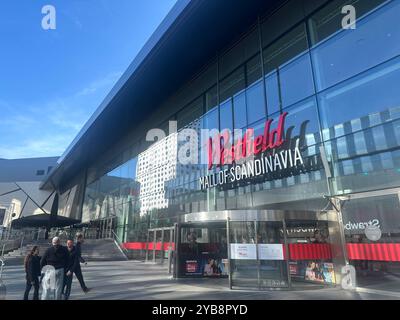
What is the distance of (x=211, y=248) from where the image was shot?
13672 mm

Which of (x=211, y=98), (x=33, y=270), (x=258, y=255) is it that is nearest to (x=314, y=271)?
(x=258, y=255)

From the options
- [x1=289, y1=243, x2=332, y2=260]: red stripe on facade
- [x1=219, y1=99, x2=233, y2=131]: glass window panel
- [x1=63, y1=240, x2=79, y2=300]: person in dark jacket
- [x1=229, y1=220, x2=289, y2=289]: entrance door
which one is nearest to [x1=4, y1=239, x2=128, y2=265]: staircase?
[x1=219, y1=99, x2=233, y2=131]: glass window panel

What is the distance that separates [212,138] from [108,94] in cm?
1048

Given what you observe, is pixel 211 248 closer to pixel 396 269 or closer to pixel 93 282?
pixel 93 282

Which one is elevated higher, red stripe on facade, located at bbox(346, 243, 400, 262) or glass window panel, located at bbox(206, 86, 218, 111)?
glass window panel, located at bbox(206, 86, 218, 111)

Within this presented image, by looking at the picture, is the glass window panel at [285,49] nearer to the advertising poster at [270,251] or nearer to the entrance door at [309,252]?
the entrance door at [309,252]

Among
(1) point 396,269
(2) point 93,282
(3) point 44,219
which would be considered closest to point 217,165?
(2) point 93,282

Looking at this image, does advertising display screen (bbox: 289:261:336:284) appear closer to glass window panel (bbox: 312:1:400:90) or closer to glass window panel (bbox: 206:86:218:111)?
glass window panel (bbox: 312:1:400:90)

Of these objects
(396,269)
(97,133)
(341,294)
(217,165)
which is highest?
(97,133)

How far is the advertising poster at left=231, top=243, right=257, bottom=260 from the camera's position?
10.2 meters

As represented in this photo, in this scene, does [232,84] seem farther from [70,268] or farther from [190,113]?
[70,268]

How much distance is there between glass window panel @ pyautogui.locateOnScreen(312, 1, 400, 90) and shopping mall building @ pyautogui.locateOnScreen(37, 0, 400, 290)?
0.14 feet
